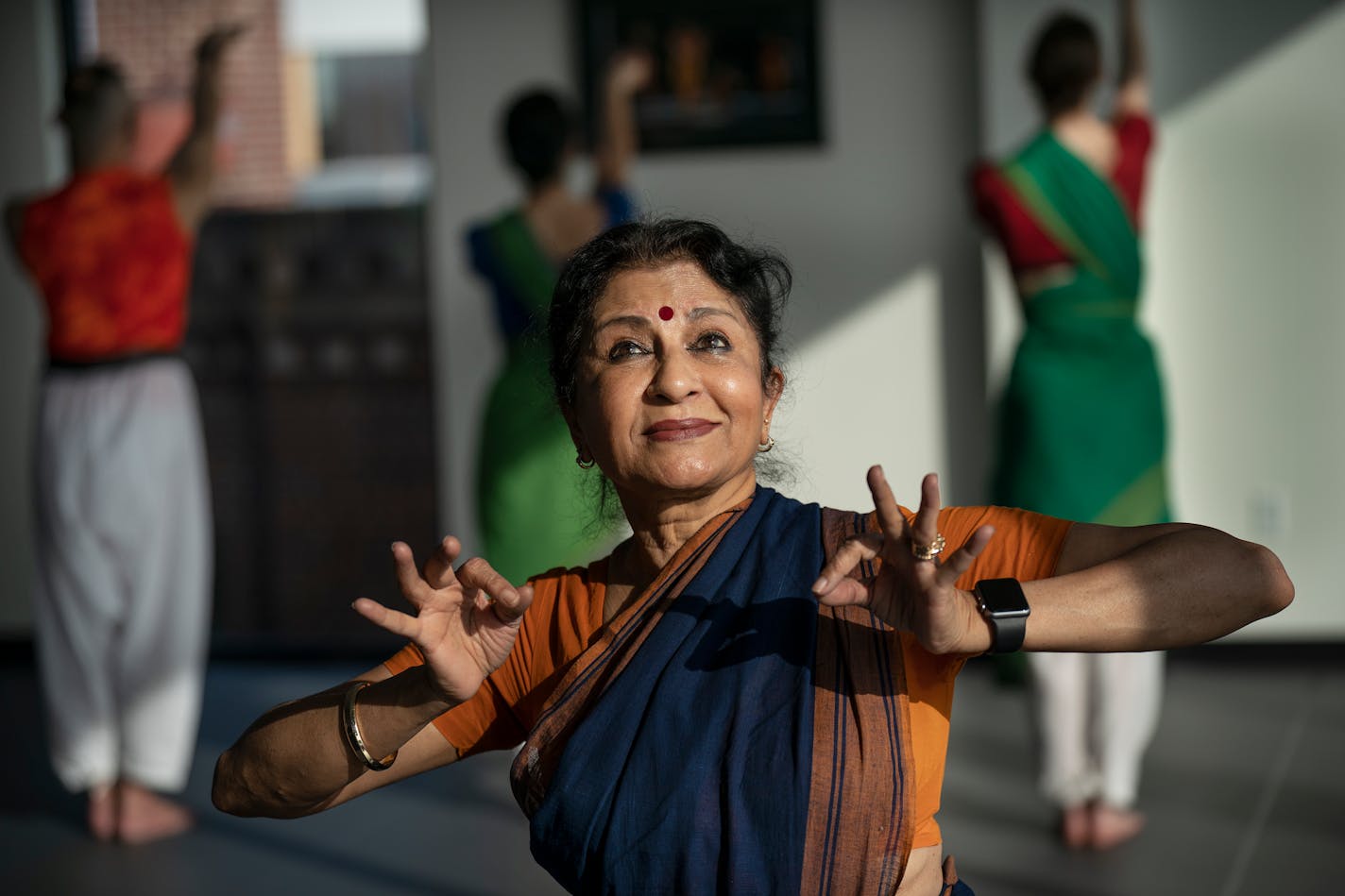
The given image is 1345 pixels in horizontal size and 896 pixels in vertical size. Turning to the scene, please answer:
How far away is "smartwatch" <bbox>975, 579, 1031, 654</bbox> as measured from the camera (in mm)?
1313

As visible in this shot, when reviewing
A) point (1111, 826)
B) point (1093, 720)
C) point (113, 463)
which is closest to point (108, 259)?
point (113, 463)

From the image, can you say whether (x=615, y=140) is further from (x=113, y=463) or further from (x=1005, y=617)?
(x=1005, y=617)

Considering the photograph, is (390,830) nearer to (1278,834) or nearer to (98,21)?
(1278,834)

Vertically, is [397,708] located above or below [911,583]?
below

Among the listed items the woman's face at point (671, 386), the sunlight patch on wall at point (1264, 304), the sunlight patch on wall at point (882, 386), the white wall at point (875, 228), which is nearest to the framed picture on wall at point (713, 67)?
the white wall at point (875, 228)

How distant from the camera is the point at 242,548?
6.23 metres

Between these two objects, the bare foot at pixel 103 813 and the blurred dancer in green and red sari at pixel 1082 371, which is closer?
the blurred dancer in green and red sari at pixel 1082 371

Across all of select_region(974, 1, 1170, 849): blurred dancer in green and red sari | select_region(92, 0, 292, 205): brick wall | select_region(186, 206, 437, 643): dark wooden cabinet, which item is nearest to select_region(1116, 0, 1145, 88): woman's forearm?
select_region(974, 1, 1170, 849): blurred dancer in green and red sari

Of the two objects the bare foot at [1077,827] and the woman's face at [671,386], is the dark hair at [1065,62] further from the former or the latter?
the woman's face at [671,386]

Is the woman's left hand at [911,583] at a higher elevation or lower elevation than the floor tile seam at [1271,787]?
higher

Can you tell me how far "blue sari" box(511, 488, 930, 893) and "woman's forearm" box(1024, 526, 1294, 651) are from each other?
6.3 inches

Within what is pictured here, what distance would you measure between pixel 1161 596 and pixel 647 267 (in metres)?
0.63

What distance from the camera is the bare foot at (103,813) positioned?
12.2ft

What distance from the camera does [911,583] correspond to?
1.29m
